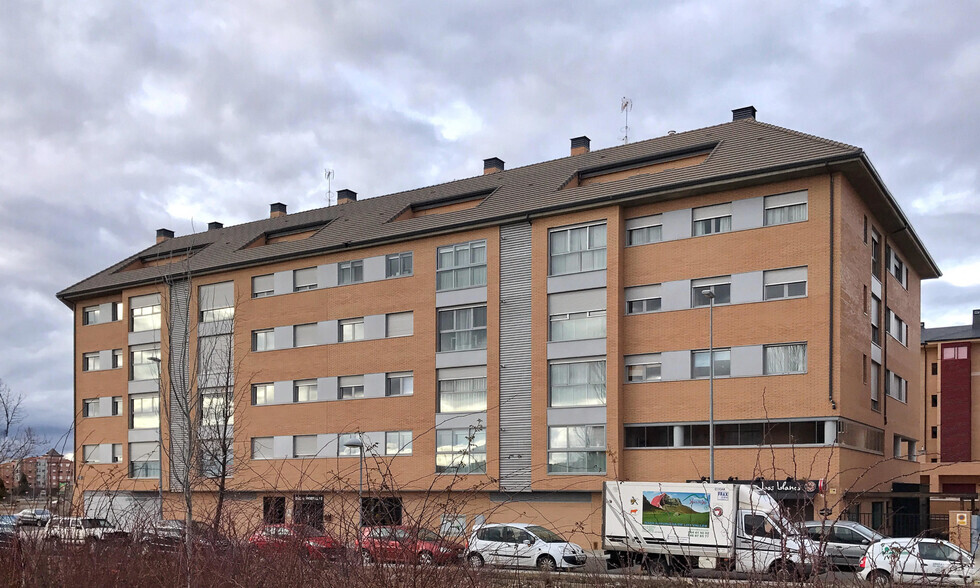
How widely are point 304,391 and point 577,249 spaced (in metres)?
16.8

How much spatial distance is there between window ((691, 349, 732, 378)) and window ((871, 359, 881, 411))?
8273mm

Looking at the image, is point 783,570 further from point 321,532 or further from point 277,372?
point 277,372

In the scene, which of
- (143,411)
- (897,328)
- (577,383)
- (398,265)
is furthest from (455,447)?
(143,411)

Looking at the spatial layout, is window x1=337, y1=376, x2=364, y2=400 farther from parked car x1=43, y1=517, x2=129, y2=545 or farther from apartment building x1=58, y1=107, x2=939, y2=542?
parked car x1=43, y1=517, x2=129, y2=545

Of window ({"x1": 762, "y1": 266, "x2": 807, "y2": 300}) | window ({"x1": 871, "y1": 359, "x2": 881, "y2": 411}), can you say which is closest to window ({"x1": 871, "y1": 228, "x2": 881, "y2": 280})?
window ({"x1": 871, "y1": 359, "x2": 881, "y2": 411})

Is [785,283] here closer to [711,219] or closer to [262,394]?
[711,219]

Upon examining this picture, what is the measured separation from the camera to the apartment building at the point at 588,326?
35.9 m

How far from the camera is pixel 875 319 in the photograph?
42.1 meters

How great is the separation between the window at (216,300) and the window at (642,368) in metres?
23.2

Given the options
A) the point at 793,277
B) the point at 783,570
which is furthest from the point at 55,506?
the point at 793,277

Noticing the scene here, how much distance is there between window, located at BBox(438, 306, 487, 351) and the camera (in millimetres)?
42906

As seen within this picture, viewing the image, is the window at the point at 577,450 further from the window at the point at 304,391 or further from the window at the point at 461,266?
the window at the point at 304,391

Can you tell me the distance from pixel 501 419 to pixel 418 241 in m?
9.59

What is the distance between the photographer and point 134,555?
1020 centimetres
